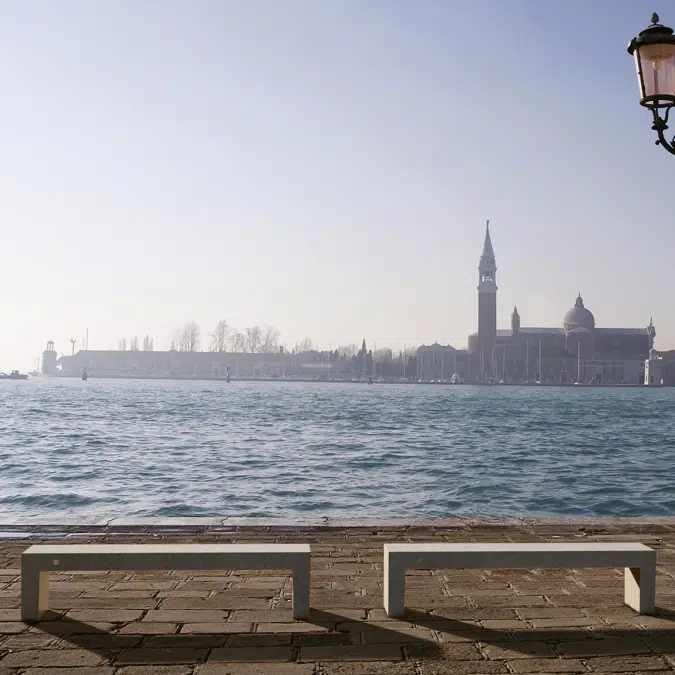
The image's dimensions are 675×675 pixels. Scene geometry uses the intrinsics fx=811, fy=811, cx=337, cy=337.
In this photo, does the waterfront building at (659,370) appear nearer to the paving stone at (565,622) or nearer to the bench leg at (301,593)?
the paving stone at (565,622)

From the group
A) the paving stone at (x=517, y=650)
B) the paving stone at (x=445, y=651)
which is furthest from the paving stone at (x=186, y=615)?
the paving stone at (x=517, y=650)

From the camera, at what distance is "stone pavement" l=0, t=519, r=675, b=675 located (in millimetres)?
3471

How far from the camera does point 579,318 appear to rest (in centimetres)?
12069

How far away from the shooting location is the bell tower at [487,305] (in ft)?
359

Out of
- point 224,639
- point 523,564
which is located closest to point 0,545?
point 224,639

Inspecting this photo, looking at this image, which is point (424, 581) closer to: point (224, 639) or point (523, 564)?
point (523, 564)

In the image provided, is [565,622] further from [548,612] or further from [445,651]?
[445,651]

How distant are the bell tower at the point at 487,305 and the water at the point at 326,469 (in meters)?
74.5

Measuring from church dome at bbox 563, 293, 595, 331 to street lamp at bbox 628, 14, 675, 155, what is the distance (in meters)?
120

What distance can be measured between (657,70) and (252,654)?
360 centimetres

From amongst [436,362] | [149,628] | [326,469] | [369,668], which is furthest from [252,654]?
[436,362]

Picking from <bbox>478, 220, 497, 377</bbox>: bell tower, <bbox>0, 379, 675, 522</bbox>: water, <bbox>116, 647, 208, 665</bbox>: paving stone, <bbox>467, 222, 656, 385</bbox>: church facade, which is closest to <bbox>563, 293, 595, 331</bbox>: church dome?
<bbox>467, 222, 656, 385</bbox>: church facade

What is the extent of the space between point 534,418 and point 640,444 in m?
15.0

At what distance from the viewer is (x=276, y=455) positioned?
20.7 m
